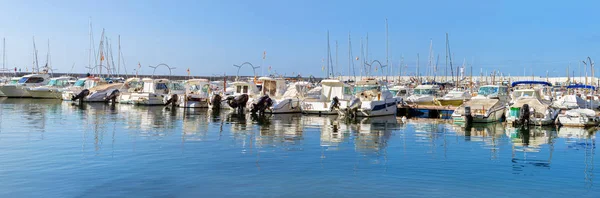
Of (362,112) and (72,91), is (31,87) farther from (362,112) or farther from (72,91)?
(362,112)

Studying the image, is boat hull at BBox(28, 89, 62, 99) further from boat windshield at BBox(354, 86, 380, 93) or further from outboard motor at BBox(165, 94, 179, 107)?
boat windshield at BBox(354, 86, 380, 93)

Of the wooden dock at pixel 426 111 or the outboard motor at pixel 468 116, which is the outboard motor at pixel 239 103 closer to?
the wooden dock at pixel 426 111

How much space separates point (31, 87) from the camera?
197 feet

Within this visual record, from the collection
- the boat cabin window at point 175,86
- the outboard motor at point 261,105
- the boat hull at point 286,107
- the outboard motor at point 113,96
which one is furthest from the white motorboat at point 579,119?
the outboard motor at point 113,96

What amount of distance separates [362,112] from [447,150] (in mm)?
17006

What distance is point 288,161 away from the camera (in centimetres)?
1786

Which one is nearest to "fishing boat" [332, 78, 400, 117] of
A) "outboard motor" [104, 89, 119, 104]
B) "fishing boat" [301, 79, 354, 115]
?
"fishing boat" [301, 79, 354, 115]

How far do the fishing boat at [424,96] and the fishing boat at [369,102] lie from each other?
128 inches

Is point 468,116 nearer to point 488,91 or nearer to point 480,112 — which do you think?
point 480,112

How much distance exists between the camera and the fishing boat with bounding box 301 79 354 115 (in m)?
39.9

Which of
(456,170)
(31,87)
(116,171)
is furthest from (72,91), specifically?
(456,170)

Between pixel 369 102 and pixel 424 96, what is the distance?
11.0 metres

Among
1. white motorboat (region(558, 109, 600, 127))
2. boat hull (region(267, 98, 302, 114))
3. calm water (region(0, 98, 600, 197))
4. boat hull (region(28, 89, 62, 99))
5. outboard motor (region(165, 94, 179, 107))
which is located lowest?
calm water (region(0, 98, 600, 197))

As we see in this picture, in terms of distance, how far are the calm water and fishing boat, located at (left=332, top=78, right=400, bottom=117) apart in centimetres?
813
